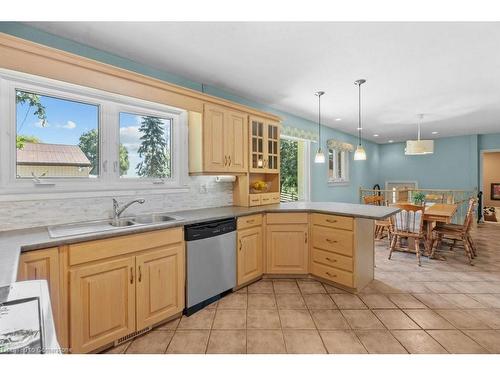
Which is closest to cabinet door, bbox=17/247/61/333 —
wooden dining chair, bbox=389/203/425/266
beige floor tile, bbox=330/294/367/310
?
beige floor tile, bbox=330/294/367/310

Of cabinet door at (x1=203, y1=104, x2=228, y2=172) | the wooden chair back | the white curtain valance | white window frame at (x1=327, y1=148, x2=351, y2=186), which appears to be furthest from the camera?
white window frame at (x1=327, y1=148, x2=351, y2=186)

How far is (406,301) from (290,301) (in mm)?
1159

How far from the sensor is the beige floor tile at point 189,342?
6.18 feet

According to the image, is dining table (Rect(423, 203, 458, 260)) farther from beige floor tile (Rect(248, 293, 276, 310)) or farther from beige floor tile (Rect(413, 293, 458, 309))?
beige floor tile (Rect(248, 293, 276, 310))

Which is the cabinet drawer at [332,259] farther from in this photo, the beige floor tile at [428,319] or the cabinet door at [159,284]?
A: the cabinet door at [159,284]

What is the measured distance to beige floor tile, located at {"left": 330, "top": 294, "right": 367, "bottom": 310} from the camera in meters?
2.51

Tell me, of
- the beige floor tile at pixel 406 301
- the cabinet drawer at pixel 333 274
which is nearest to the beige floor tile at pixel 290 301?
the cabinet drawer at pixel 333 274

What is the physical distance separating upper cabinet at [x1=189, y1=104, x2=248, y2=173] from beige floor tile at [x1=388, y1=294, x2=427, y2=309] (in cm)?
218

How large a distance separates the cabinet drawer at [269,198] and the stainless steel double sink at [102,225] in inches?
56.0

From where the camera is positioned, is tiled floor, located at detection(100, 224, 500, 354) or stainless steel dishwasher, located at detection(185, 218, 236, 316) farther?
stainless steel dishwasher, located at detection(185, 218, 236, 316)

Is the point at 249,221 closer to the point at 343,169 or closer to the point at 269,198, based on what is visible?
the point at 269,198

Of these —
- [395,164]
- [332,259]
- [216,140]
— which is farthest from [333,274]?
[395,164]

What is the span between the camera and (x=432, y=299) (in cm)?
264
